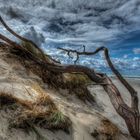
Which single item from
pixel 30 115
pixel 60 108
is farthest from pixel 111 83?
pixel 30 115

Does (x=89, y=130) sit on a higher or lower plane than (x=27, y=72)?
lower

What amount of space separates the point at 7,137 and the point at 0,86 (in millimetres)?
1171

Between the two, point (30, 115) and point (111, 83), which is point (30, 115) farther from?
point (111, 83)

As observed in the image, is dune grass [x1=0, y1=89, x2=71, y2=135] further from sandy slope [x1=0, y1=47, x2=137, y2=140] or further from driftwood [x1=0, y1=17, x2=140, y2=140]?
driftwood [x1=0, y1=17, x2=140, y2=140]

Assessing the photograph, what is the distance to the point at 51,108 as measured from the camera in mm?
3891

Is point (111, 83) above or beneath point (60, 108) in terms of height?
above

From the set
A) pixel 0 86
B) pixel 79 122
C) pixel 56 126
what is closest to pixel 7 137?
pixel 56 126

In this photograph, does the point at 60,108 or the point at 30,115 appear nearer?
the point at 30,115

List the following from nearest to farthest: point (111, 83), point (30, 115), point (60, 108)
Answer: point (30, 115), point (60, 108), point (111, 83)

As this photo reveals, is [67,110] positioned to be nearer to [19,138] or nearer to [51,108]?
[51,108]

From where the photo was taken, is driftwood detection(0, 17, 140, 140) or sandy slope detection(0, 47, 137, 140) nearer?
sandy slope detection(0, 47, 137, 140)

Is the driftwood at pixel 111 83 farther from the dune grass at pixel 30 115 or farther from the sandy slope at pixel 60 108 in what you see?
the dune grass at pixel 30 115

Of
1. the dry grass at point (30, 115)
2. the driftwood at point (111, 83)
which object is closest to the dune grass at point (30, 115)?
the dry grass at point (30, 115)

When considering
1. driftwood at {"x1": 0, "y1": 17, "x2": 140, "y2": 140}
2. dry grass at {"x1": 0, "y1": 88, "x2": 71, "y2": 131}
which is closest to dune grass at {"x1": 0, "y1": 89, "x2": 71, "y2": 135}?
dry grass at {"x1": 0, "y1": 88, "x2": 71, "y2": 131}
